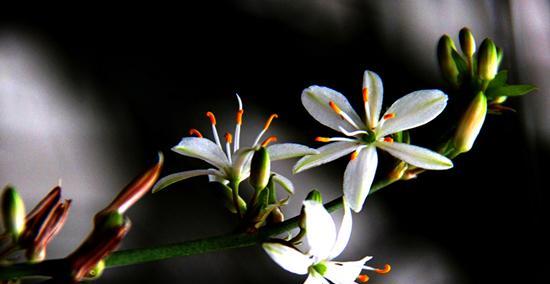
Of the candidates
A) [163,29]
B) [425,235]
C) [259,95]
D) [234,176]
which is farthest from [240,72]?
[234,176]

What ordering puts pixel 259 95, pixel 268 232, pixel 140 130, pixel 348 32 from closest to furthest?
pixel 268 232
pixel 140 130
pixel 259 95
pixel 348 32

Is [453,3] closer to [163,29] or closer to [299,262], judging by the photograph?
[163,29]

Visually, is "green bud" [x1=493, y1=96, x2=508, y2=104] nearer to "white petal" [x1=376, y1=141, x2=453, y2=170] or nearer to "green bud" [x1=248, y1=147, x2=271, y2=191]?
"white petal" [x1=376, y1=141, x2=453, y2=170]

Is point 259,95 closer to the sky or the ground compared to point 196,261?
closer to the sky

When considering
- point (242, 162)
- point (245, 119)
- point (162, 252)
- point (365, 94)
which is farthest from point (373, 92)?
point (245, 119)

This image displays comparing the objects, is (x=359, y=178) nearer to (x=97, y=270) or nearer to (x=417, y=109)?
(x=417, y=109)

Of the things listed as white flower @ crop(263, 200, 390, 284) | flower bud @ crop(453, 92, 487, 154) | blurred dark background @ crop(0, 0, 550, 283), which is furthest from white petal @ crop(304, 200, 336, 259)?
blurred dark background @ crop(0, 0, 550, 283)

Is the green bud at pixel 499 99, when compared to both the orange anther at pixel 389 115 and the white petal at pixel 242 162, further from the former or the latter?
the white petal at pixel 242 162
